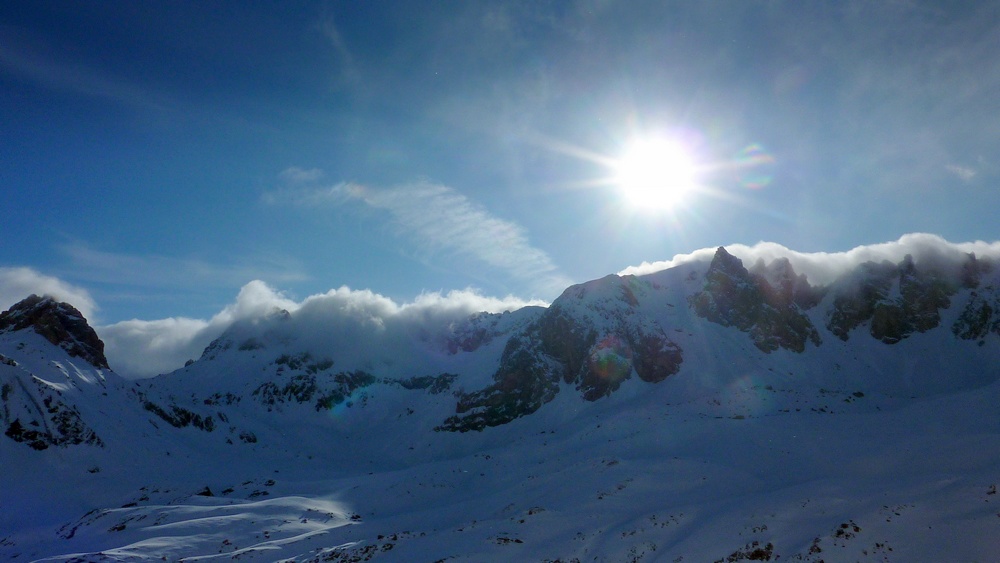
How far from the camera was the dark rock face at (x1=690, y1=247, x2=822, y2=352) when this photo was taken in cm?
9538

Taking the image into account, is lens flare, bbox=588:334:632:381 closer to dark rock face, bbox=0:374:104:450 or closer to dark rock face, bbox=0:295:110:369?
dark rock face, bbox=0:374:104:450

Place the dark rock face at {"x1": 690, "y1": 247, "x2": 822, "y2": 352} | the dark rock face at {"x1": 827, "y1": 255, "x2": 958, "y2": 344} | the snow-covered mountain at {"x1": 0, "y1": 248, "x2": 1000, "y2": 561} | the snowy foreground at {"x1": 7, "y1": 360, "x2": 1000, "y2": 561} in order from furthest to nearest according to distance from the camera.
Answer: the dark rock face at {"x1": 690, "y1": 247, "x2": 822, "y2": 352} → the dark rock face at {"x1": 827, "y1": 255, "x2": 958, "y2": 344} → the snow-covered mountain at {"x1": 0, "y1": 248, "x2": 1000, "y2": 561} → the snowy foreground at {"x1": 7, "y1": 360, "x2": 1000, "y2": 561}

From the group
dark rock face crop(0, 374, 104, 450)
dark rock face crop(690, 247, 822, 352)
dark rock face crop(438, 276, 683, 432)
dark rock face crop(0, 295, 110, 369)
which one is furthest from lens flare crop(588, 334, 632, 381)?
dark rock face crop(0, 295, 110, 369)

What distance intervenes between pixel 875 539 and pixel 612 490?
57.7 feet

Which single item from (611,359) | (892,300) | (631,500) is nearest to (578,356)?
(611,359)

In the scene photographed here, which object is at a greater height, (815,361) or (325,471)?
(815,361)

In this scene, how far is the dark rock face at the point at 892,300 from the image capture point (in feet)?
306

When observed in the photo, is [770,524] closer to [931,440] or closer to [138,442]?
[931,440]

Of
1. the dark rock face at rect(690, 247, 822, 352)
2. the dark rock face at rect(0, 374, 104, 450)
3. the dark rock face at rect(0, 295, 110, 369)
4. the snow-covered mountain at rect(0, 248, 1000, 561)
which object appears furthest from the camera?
the dark rock face at rect(0, 295, 110, 369)

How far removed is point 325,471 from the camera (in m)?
92.2

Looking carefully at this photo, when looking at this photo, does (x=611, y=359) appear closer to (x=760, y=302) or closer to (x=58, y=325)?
(x=760, y=302)

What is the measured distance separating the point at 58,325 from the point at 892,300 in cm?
15563

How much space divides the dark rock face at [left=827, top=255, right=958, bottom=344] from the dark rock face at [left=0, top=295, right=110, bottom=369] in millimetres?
140539

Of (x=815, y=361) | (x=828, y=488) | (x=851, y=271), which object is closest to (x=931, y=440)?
(x=828, y=488)
